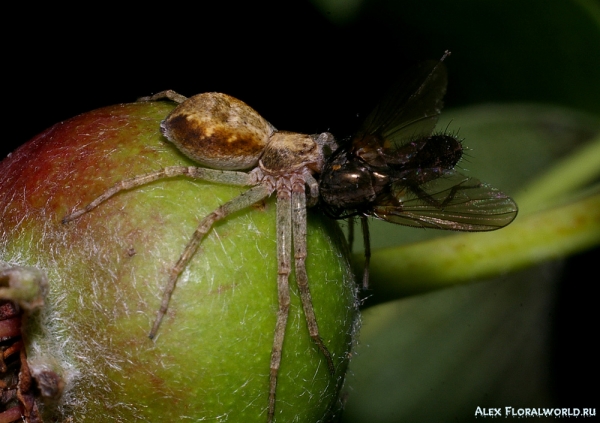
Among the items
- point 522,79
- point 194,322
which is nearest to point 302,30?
point 522,79

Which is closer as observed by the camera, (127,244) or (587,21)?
(127,244)

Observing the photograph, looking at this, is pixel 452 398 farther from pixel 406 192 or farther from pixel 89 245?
pixel 89 245

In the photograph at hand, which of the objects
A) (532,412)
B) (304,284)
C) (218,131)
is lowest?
(532,412)

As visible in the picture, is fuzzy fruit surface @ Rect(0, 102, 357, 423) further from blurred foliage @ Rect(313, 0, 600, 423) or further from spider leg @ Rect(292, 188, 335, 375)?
blurred foliage @ Rect(313, 0, 600, 423)

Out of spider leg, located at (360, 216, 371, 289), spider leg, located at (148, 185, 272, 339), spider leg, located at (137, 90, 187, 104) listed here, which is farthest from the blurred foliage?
spider leg, located at (148, 185, 272, 339)

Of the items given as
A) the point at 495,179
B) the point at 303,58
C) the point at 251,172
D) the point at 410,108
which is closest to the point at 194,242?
the point at 251,172

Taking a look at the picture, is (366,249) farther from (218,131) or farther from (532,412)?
(532,412)
